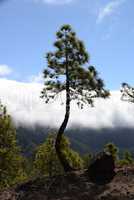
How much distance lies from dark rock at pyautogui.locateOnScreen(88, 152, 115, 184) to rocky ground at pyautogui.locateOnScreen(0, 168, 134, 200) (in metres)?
0.47

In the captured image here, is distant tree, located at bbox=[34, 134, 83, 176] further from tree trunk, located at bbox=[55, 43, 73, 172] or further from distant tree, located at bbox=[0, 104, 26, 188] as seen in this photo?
tree trunk, located at bbox=[55, 43, 73, 172]

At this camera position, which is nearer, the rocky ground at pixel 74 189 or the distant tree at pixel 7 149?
the rocky ground at pixel 74 189

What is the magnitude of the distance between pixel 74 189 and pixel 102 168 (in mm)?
3141

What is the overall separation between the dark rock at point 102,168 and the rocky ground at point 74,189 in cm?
47

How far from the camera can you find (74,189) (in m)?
31.6

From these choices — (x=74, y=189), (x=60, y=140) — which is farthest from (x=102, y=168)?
(x=60, y=140)

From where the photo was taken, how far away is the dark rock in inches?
1304

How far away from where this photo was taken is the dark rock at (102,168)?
109 ft

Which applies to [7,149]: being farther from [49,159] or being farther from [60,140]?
[60,140]

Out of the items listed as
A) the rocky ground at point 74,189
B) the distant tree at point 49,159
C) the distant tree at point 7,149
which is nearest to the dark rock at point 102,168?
the rocky ground at point 74,189

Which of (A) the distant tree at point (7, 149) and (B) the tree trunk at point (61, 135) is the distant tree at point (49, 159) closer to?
(A) the distant tree at point (7, 149)

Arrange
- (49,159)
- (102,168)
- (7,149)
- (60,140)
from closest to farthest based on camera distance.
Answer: (102,168) → (60,140) → (7,149) → (49,159)

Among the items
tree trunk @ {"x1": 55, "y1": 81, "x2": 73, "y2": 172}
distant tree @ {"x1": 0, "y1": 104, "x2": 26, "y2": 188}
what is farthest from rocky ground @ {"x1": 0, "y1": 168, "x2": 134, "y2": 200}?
distant tree @ {"x1": 0, "y1": 104, "x2": 26, "y2": 188}

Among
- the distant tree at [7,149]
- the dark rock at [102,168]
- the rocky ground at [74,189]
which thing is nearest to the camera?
the rocky ground at [74,189]
